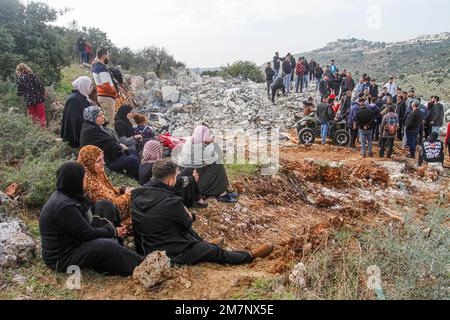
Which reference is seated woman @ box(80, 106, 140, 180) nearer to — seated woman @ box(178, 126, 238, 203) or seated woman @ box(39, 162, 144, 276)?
seated woman @ box(178, 126, 238, 203)

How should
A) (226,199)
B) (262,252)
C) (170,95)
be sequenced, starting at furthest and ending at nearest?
1. (170,95)
2. (226,199)
3. (262,252)

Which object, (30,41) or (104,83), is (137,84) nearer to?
(30,41)

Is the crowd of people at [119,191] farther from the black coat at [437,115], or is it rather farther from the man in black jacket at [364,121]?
the black coat at [437,115]

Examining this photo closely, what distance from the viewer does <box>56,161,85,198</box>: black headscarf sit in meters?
3.38

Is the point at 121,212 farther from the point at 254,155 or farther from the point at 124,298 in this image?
the point at 254,155

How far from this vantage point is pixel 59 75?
40.5 feet

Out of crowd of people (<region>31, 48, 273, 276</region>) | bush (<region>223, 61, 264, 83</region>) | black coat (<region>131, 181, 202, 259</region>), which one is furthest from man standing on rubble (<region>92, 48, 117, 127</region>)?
bush (<region>223, 61, 264, 83</region>)

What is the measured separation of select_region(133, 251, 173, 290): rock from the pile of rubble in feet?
32.3

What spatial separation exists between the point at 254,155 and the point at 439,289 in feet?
19.6

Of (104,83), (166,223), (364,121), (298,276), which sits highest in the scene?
(104,83)

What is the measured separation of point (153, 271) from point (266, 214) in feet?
10.9

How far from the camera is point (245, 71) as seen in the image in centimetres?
2616

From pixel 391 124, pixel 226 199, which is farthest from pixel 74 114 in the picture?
pixel 391 124
